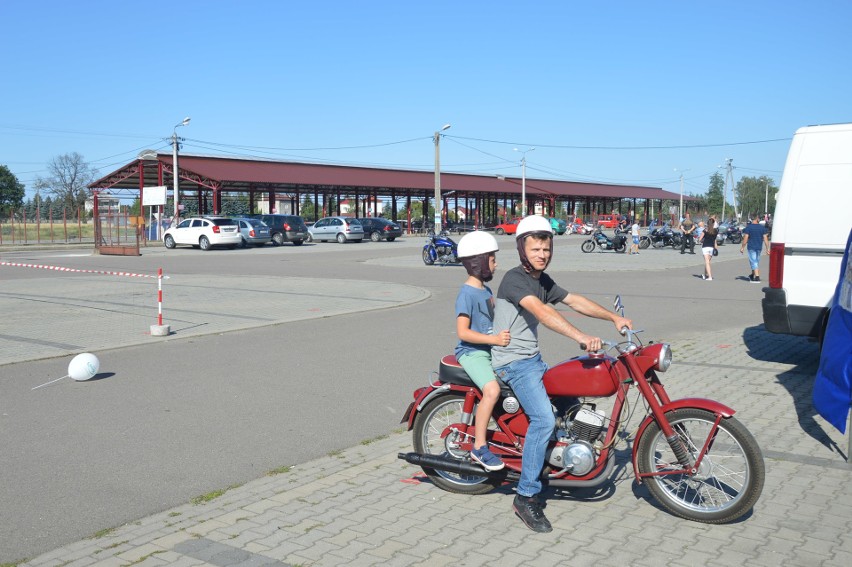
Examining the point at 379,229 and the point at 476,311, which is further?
the point at 379,229

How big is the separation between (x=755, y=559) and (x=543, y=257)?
76.2 inches

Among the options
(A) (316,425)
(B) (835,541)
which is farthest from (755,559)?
(A) (316,425)

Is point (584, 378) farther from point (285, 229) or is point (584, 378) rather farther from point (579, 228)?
point (579, 228)

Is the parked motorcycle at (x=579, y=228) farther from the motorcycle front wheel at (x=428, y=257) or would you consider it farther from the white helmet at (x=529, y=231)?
the white helmet at (x=529, y=231)

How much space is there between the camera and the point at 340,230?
4825 cm

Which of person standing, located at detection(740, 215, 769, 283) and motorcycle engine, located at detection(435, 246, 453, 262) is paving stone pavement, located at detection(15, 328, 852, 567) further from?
motorcycle engine, located at detection(435, 246, 453, 262)

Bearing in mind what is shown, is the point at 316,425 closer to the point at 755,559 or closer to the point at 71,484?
the point at 71,484

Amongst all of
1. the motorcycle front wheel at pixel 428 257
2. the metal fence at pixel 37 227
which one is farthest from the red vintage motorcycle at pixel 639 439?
the metal fence at pixel 37 227

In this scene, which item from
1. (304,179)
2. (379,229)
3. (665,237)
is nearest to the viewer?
(665,237)

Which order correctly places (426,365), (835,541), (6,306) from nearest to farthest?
(835,541) → (426,365) → (6,306)

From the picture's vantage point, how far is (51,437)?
21.3 ft

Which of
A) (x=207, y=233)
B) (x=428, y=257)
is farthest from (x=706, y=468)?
(x=207, y=233)

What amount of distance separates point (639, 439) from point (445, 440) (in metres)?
1.23

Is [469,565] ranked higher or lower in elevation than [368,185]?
lower
